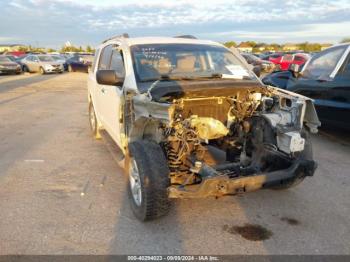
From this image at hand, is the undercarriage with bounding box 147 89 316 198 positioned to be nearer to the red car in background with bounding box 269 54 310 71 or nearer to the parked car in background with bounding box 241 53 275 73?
the parked car in background with bounding box 241 53 275 73

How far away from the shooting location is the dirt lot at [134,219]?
128 inches

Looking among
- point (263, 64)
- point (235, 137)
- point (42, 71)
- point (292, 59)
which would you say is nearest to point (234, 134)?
point (235, 137)

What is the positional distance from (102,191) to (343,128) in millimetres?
4175

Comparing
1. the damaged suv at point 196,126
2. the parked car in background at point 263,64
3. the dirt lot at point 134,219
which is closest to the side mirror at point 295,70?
the parked car in background at point 263,64

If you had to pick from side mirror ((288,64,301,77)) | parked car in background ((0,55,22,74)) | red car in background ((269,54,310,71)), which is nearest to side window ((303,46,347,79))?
side mirror ((288,64,301,77))

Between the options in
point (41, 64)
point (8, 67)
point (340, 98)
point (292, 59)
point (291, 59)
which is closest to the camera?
point (340, 98)

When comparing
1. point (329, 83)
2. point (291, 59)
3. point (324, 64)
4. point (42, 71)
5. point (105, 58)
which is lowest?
point (42, 71)

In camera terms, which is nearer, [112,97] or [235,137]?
[235,137]

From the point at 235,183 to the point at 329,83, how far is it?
387 cm

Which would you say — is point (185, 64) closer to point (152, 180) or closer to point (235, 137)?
point (235, 137)

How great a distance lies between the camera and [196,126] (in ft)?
12.6

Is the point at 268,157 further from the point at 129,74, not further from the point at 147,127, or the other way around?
the point at 129,74

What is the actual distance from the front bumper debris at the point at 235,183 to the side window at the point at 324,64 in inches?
134

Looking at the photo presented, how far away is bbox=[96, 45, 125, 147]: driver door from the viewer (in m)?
4.59
